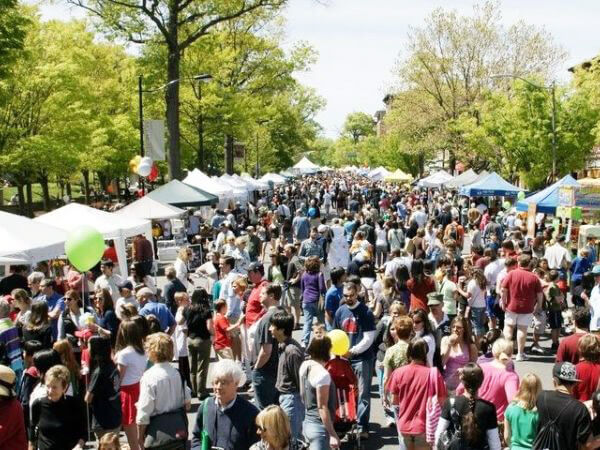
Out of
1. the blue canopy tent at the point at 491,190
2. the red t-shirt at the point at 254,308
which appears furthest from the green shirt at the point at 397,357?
the blue canopy tent at the point at 491,190

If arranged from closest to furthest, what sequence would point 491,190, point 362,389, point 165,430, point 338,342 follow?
1. point 165,430
2. point 338,342
3. point 362,389
4. point 491,190

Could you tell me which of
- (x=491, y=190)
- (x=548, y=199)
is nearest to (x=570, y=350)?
(x=548, y=199)

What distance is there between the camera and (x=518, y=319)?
11.2 metres

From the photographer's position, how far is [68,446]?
19.9 ft

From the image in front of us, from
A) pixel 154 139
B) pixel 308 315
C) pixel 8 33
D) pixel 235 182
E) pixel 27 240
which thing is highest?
pixel 8 33

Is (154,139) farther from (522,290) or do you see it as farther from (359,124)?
(359,124)

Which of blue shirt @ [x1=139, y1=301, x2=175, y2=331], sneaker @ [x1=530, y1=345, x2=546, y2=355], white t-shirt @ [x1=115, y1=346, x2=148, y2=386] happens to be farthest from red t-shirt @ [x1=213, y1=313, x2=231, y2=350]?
sneaker @ [x1=530, y1=345, x2=546, y2=355]

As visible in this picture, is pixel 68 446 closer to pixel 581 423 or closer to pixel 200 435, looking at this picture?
pixel 200 435

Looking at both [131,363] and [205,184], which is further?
[205,184]

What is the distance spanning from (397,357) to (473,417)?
1.73 metres

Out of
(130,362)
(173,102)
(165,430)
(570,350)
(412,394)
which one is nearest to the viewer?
(165,430)

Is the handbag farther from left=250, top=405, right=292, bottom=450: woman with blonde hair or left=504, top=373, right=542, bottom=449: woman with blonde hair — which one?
left=504, top=373, right=542, bottom=449: woman with blonde hair

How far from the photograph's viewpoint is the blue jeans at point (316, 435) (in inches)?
241

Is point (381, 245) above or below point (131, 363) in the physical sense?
below
